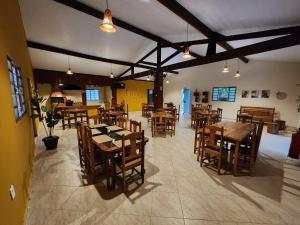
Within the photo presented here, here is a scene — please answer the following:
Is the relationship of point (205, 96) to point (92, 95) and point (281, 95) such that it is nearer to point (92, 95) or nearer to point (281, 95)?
point (281, 95)

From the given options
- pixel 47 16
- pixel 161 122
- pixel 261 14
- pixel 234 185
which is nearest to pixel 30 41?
pixel 47 16

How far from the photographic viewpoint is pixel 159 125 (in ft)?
16.2

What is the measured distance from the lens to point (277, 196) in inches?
82.7

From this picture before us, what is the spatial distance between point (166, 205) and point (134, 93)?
9.92 metres

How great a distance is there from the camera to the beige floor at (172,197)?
1.71 metres

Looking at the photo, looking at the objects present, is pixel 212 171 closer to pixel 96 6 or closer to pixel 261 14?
pixel 261 14

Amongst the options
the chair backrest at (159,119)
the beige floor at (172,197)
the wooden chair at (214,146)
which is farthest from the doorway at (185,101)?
the wooden chair at (214,146)

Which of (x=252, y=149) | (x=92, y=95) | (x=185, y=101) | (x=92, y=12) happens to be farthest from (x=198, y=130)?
(x=92, y=95)

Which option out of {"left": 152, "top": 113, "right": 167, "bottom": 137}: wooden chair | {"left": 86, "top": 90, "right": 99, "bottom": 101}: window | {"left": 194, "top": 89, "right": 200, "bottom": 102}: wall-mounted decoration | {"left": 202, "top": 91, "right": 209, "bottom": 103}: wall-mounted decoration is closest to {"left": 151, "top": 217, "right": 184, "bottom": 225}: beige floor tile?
{"left": 152, "top": 113, "right": 167, "bottom": 137}: wooden chair

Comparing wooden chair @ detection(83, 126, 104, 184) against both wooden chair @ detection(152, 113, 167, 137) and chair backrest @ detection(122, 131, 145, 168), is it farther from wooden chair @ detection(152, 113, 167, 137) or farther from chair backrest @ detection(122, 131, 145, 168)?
wooden chair @ detection(152, 113, 167, 137)

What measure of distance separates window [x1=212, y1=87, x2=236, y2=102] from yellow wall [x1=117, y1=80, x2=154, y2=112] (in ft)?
17.9

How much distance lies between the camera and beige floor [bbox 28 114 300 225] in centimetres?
171

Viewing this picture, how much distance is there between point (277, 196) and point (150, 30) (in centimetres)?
484

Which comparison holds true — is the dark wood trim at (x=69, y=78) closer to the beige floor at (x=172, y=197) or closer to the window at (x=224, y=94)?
the beige floor at (x=172, y=197)
